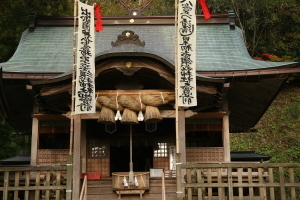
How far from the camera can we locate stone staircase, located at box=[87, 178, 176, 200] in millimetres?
10828

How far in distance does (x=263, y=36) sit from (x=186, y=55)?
2396 centimetres

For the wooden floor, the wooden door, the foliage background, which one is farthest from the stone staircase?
the foliage background

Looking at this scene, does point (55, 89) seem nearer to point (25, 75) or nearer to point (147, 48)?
point (25, 75)

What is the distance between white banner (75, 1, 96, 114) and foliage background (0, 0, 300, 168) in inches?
431

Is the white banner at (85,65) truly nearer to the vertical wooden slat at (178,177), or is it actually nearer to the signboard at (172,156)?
the vertical wooden slat at (178,177)

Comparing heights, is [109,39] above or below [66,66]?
above

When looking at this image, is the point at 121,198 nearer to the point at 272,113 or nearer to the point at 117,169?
the point at 117,169

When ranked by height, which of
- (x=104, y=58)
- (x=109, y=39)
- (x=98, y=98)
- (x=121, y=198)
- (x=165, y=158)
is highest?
(x=109, y=39)

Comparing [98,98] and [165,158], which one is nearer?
[98,98]

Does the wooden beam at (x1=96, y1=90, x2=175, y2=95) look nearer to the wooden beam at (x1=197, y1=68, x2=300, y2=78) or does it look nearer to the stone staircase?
the wooden beam at (x1=197, y1=68, x2=300, y2=78)

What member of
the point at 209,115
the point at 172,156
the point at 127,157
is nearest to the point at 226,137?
the point at 209,115

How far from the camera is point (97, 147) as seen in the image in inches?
520

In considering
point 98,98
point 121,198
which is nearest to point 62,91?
point 98,98

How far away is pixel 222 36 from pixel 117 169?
634cm
